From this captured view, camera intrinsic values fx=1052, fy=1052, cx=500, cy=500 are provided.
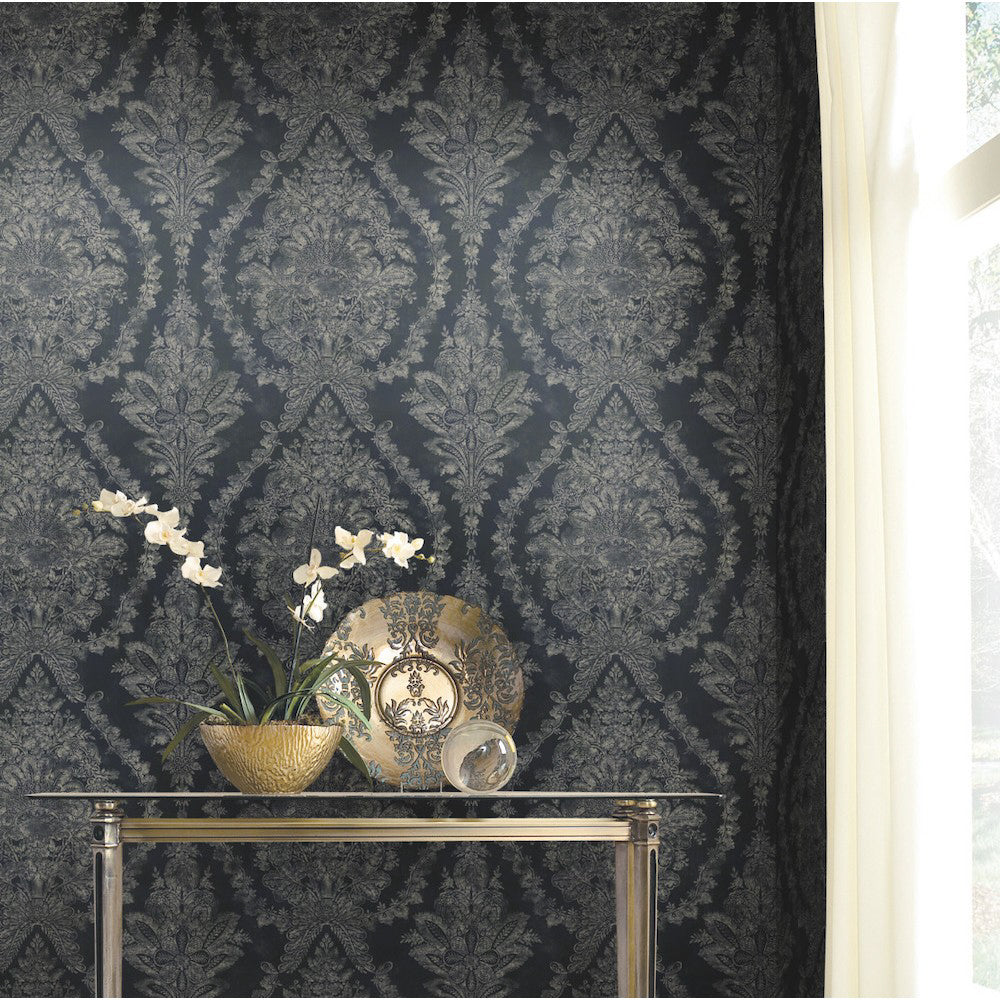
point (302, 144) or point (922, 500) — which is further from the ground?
point (302, 144)

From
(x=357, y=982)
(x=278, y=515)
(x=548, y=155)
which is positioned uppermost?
(x=548, y=155)

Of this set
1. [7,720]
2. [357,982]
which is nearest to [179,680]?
[7,720]

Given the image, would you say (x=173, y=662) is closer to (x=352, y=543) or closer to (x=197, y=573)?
(x=197, y=573)

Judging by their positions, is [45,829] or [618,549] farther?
[618,549]

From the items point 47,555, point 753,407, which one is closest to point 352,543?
point 47,555

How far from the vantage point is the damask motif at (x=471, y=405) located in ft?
8.52

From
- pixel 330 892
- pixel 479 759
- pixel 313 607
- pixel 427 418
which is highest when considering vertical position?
pixel 427 418

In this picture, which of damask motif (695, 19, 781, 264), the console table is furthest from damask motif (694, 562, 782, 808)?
damask motif (695, 19, 781, 264)

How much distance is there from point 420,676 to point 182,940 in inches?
33.2

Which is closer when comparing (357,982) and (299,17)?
(357,982)

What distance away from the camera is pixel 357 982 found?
246 cm

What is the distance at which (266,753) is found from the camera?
213 cm

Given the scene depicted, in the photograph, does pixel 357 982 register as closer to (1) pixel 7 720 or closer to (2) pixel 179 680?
(2) pixel 179 680

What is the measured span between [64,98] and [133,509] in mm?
1169
